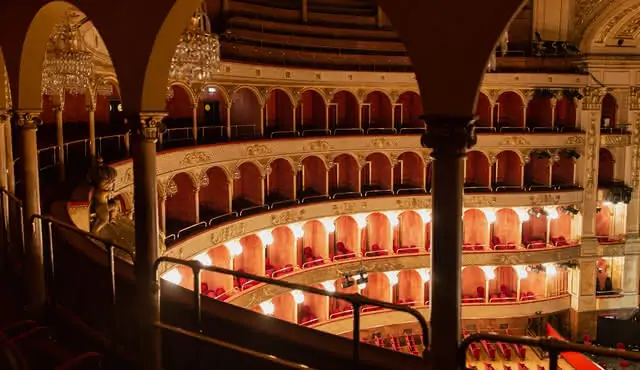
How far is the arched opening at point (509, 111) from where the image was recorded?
2827 centimetres

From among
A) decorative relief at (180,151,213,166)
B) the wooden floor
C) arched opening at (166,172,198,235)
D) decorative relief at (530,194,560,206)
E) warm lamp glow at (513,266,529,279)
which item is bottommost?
the wooden floor

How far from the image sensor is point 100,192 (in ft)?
24.6

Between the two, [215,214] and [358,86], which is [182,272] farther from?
[358,86]

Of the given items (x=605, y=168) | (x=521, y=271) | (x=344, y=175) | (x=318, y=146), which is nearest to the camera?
(x=318, y=146)

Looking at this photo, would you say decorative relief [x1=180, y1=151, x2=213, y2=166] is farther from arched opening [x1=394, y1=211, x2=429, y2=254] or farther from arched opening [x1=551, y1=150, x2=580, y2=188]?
arched opening [x1=551, y1=150, x2=580, y2=188]

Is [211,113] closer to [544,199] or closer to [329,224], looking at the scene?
[329,224]

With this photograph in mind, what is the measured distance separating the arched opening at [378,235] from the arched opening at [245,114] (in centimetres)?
694

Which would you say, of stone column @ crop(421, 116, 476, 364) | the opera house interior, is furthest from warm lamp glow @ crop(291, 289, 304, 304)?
stone column @ crop(421, 116, 476, 364)

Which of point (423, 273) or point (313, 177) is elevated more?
point (313, 177)

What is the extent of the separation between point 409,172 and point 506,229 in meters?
5.27

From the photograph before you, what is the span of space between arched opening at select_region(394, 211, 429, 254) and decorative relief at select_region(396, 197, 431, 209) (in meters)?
1.02

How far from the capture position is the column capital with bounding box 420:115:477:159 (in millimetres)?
3848

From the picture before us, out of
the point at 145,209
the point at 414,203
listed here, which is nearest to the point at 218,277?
the point at 414,203

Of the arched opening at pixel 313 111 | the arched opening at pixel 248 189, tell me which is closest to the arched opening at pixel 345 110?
the arched opening at pixel 313 111
